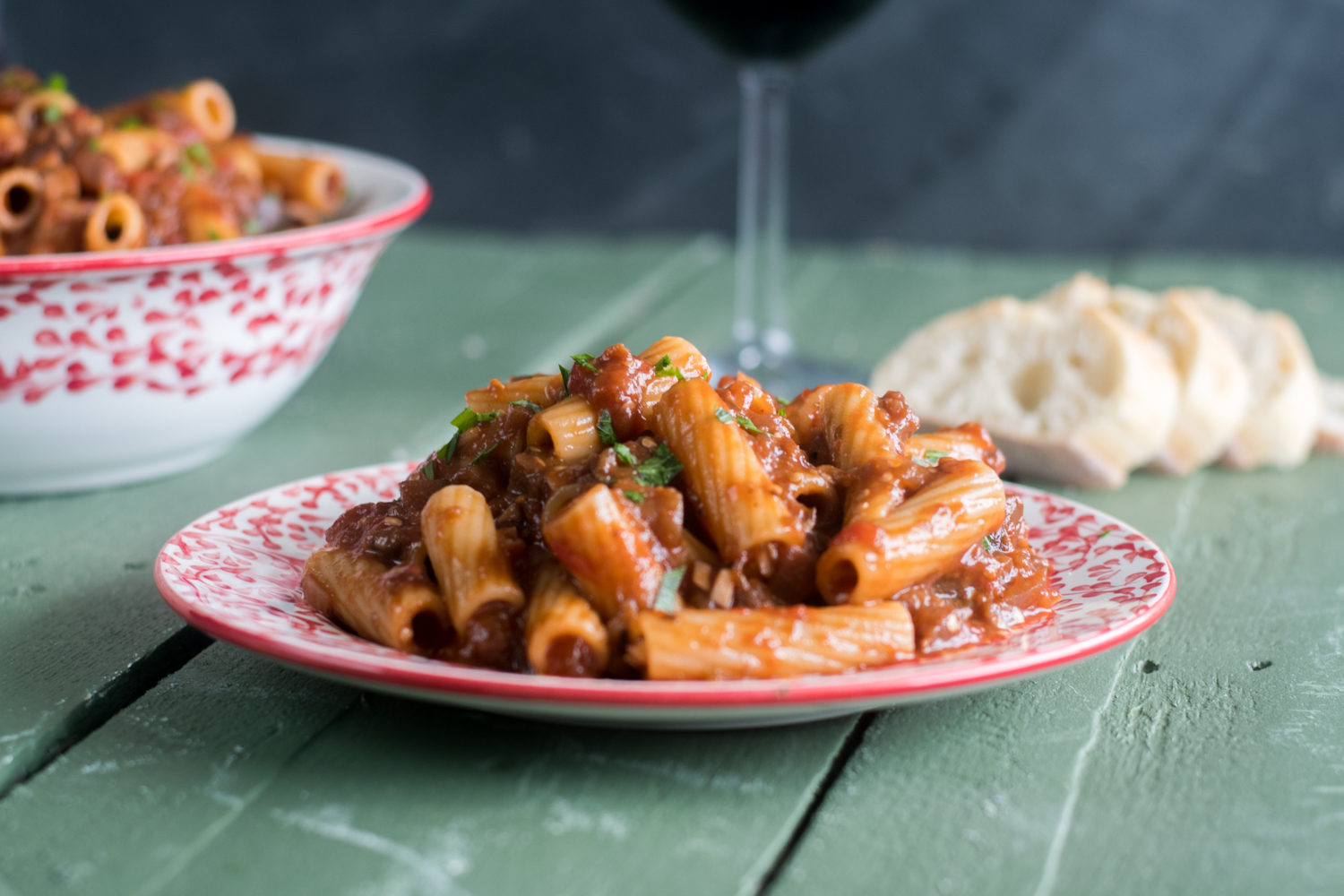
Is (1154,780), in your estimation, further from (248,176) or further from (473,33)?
(473,33)

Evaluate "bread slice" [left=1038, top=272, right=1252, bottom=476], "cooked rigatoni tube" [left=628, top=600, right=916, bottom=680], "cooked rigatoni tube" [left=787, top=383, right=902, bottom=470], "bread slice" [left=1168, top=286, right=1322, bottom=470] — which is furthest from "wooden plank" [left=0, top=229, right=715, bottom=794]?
"bread slice" [left=1168, top=286, right=1322, bottom=470]

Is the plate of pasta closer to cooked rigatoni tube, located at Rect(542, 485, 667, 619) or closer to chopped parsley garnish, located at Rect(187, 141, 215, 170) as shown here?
cooked rigatoni tube, located at Rect(542, 485, 667, 619)

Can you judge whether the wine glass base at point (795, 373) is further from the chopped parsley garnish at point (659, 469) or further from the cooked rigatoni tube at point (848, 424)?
the chopped parsley garnish at point (659, 469)

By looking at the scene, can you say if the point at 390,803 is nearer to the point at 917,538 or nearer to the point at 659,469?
the point at 659,469

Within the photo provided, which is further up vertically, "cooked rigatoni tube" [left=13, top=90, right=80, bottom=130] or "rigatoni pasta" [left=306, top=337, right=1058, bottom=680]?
"cooked rigatoni tube" [left=13, top=90, right=80, bottom=130]

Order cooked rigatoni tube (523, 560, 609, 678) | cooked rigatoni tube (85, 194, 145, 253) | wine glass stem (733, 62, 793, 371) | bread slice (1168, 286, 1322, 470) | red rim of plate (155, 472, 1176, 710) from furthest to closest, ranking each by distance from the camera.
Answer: wine glass stem (733, 62, 793, 371) → bread slice (1168, 286, 1322, 470) → cooked rigatoni tube (85, 194, 145, 253) → cooked rigatoni tube (523, 560, 609, 678) → red rim of plate (155, 472, 1176, 710)
